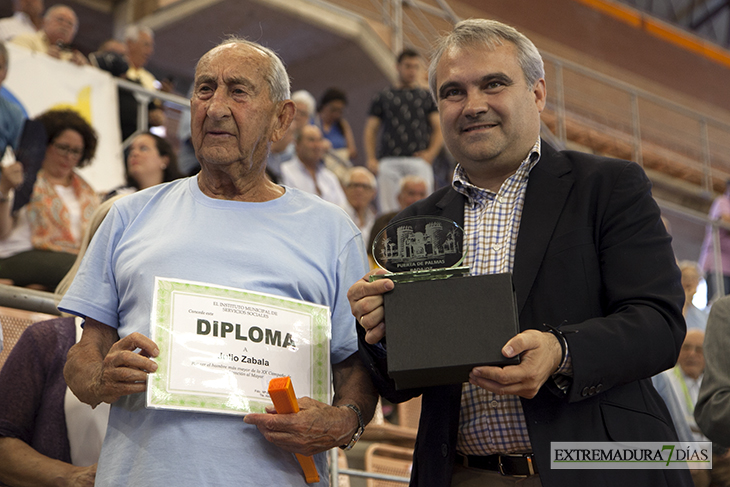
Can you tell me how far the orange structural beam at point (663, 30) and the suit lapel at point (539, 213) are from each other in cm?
1359

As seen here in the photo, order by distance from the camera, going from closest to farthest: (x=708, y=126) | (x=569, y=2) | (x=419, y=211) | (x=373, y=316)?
(x=373, y=316) → (x=419, y=211) → (x=569, y=2) → (x=708, y=126)

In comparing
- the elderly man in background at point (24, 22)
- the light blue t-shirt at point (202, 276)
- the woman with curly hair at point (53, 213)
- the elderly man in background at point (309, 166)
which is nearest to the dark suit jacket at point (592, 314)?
the light blue t-shirt at point (202, 276)

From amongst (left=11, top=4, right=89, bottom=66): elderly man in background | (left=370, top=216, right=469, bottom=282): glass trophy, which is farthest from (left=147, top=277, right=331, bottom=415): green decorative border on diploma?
(left=11, top=4, right=89, bottom=66): elderly man in background

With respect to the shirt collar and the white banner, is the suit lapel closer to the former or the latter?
the shirt collar

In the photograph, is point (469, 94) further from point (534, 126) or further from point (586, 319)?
point (586, 319)

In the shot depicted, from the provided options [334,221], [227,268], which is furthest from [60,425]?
[334,221]

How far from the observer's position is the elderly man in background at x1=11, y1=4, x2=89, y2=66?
5348 mm

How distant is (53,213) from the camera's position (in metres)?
4.29

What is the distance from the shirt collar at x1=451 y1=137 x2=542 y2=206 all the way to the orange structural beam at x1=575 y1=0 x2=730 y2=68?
1352 cm

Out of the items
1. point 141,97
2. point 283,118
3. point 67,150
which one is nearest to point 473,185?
point 283,118

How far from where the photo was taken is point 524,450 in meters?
1.63

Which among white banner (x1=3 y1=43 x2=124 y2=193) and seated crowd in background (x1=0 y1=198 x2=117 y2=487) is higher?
white banner (x1=3 y1=43 x2=124 y2=193)

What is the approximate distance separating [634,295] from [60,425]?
1518 mm

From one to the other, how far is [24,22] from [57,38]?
19.2 inches
